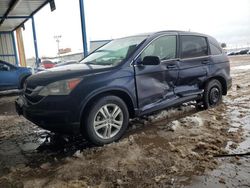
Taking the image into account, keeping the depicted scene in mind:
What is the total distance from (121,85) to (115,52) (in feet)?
3.15

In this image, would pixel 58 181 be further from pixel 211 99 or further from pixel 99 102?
pixel 211 99

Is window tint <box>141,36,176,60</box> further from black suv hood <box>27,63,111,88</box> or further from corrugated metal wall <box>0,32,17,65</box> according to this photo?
corrugated metal wall <box>0,32,17,65</box>

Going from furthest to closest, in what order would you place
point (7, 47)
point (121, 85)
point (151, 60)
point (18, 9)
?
point (7, 47)
point (18, 9)
point (151, 60)
point (121, 85)

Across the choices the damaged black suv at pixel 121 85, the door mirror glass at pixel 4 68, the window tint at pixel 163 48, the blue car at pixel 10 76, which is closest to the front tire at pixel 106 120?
the damaged black suv at pixel 121 85

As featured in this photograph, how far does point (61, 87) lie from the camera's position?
12.7ft

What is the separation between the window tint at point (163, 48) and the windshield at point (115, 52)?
221mm

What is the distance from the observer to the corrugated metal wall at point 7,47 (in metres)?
22.1

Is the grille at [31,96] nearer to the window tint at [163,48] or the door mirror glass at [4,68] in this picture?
the window tint at [163,48]

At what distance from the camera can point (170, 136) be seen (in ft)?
14.7

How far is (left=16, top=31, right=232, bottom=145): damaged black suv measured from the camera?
153 inches

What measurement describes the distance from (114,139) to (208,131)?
5.20 ft

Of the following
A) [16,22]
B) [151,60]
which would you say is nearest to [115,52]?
[151,60]

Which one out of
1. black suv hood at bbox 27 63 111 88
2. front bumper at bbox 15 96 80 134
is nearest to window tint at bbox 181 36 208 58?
black suv hood at bbox 27 63 111 88

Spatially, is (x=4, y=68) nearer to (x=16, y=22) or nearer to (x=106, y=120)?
(x=16, y=22)
